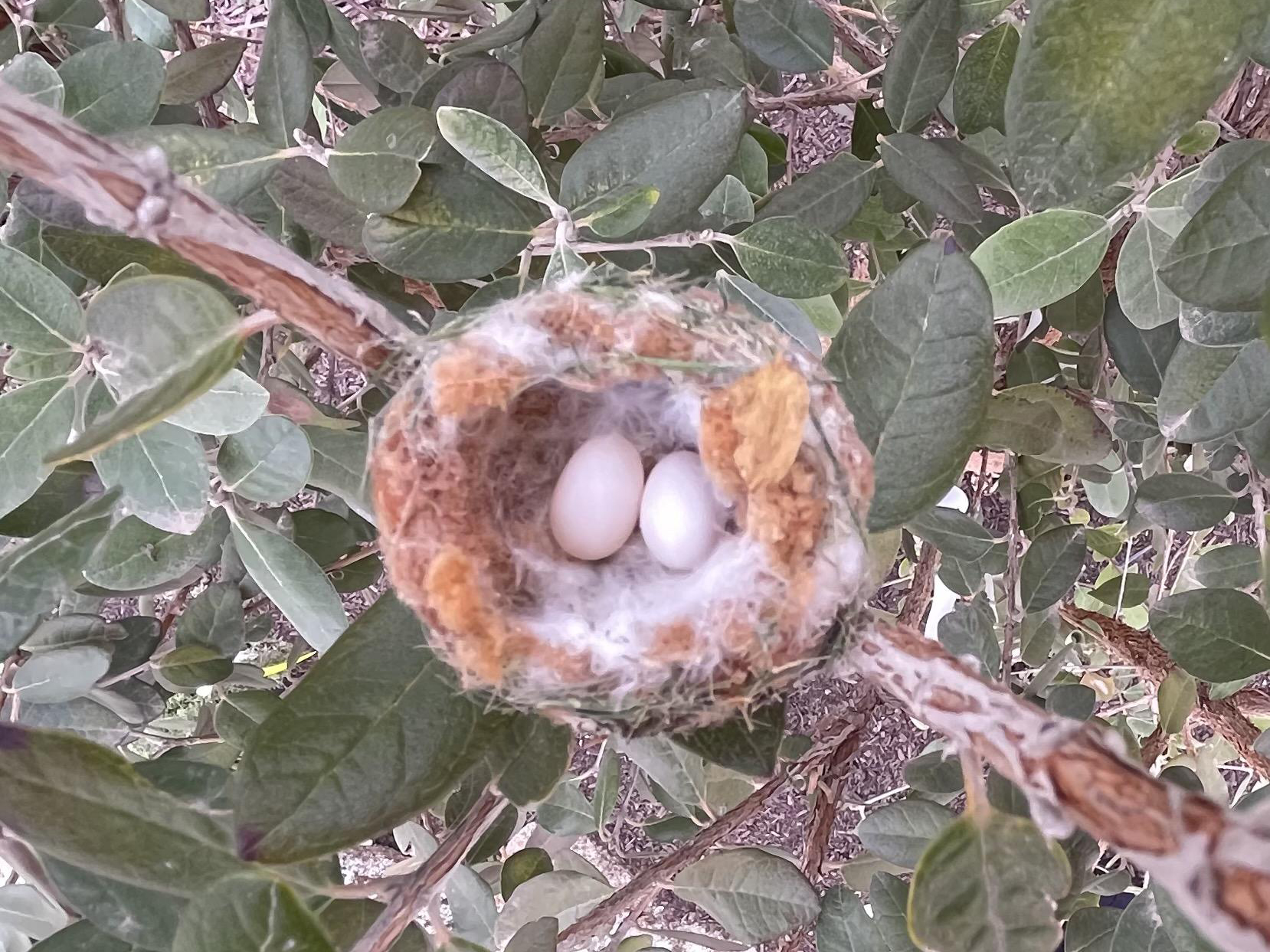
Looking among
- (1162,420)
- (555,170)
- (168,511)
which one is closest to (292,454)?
(168,511)

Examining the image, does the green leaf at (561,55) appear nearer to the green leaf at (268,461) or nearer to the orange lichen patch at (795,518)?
the green leaf at (268,461)

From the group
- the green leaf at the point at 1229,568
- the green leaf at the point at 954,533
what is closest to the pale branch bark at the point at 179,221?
the green leaf at the point at 954,533

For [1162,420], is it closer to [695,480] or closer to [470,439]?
[695,480]

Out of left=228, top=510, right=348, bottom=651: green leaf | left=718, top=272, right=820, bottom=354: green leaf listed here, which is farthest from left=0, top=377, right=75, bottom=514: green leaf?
left=718, top=272, right=820, bottom=354: green leaf

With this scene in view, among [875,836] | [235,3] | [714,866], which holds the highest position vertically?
[235,3]

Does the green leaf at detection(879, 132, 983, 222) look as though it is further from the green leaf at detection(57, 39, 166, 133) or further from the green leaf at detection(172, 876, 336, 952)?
the green leaf at detection(172, 876, 336, 952)

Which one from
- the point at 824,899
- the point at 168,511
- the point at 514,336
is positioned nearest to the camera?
the point at 514,336
